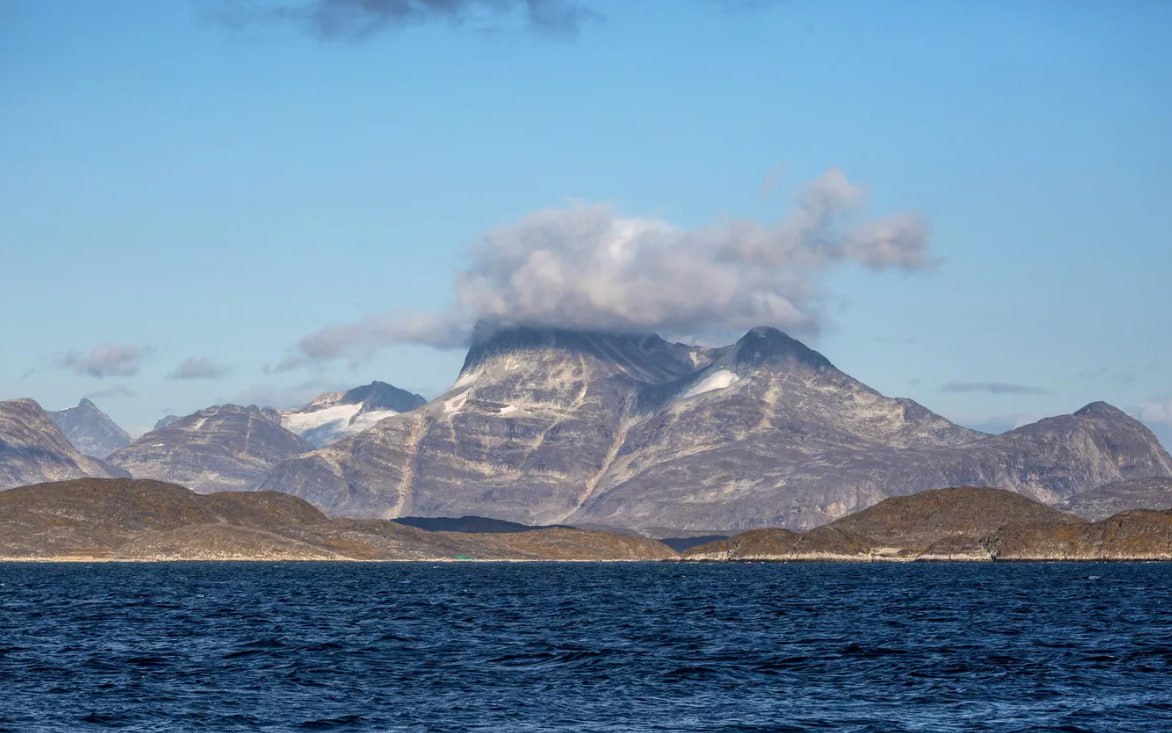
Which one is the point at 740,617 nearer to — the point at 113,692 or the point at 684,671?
the point at 684,671

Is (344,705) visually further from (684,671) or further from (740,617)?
(740,617)

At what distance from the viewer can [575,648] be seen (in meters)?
133

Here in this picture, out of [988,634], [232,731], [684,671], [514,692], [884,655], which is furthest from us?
[988,634]

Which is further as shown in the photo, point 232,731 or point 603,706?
point 603,706

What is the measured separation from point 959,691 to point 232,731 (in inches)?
1860

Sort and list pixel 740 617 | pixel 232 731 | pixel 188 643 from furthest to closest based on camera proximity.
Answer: pixel 740 617 < pixel 188 643 < pixel 232 731

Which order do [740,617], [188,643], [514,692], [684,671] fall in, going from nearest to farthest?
[514,692]
[684,671]
[188,643]
[740,617]

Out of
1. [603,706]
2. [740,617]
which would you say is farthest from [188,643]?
[740,617]

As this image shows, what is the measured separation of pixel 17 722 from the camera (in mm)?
87812

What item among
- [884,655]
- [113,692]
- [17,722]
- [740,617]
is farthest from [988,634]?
[17,722]

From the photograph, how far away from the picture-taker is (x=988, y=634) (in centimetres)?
14875

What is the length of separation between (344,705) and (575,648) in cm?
3961

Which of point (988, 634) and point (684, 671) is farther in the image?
point (988, 634)

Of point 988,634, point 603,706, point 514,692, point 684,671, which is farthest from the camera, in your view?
point 988,634
